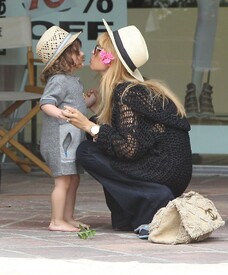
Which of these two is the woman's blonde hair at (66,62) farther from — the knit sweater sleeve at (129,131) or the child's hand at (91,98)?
the knit sweater sleeve at (129,131)

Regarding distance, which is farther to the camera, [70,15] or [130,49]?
[70,15]

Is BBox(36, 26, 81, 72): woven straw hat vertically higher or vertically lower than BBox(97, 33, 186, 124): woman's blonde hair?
higher

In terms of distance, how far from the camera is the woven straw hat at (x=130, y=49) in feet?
18.7

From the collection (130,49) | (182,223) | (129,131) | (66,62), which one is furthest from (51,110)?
(182,223)

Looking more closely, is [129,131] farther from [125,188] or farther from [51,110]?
[51,110]

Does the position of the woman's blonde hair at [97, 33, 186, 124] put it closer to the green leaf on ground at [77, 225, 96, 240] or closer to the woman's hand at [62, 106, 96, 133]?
the woman's hand at [62, 106, 96, 133]

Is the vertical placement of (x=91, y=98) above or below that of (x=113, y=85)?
below

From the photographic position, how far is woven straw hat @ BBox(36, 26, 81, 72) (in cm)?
580

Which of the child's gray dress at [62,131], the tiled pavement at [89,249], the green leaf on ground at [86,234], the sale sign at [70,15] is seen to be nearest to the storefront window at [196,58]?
the sale sign at [70,15]

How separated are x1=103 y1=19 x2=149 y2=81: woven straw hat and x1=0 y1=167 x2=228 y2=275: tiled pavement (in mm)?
940

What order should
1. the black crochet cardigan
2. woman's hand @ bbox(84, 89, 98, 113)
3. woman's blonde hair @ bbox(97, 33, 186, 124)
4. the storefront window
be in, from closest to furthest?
the black crochet cardigan → woman's blonde hair @ bbox(97, 33, 186, 124) → woman's hand @ bbox(84, 89, 98, 113) → the storefront window

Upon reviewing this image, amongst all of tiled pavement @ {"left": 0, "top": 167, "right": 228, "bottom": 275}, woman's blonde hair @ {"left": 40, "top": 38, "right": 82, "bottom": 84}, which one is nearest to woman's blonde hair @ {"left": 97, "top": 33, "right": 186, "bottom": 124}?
woman's blonde hair @ {"left": 40, "top": 38, "right": 82, "bottom": 84}

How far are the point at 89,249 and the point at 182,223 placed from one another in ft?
1.65

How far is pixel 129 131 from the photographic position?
5.59m
